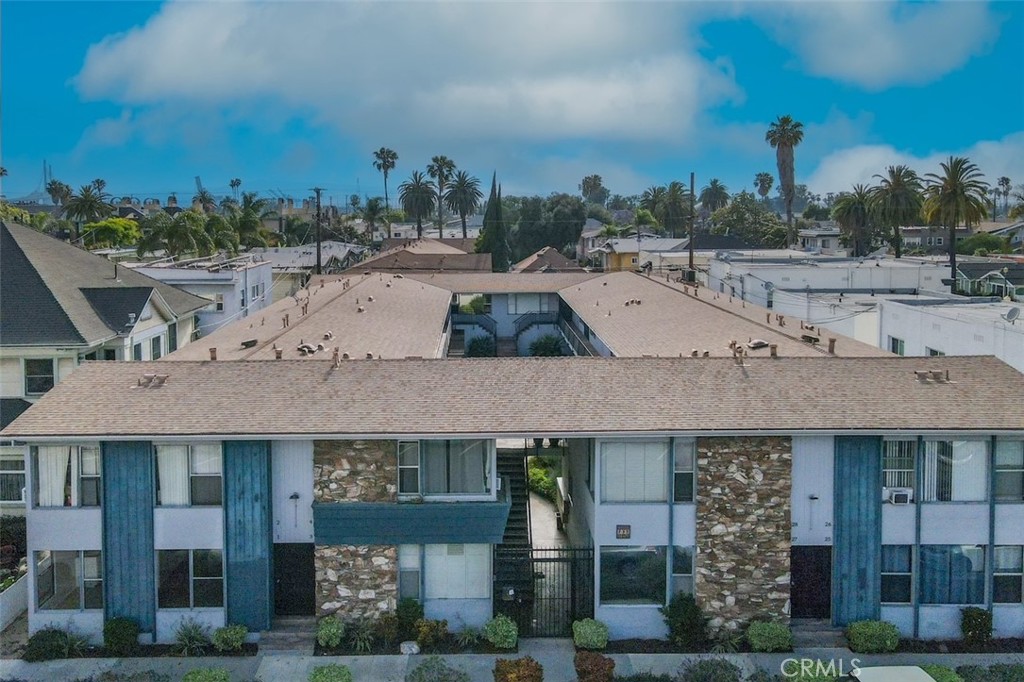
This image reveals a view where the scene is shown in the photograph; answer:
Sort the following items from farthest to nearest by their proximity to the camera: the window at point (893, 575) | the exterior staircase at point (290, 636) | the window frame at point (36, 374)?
the window frame at point (36, 374)
the window at point (893, 575)
the exterior staircase at point (290, 636)

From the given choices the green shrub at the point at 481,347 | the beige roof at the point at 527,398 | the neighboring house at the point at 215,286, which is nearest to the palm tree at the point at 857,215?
the green shrub at the point at 481,347

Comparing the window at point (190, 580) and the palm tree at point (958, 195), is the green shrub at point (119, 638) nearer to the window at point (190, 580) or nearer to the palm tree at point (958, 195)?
the window at point (190, 580)

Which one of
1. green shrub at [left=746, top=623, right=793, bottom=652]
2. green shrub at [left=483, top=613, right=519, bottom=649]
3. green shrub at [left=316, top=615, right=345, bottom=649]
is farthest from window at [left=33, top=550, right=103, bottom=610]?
green shrub at [left=746, top=623, right=793, bottom=652]

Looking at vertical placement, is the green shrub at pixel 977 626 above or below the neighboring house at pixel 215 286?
below

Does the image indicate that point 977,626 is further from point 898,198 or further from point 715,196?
point 715,196

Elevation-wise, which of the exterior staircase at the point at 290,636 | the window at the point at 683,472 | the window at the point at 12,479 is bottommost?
the exterior staircase at the point at 290,636

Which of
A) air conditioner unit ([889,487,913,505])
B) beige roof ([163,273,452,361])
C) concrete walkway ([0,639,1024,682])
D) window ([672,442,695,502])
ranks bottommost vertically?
concrete walkway ([0,639,1024,682])

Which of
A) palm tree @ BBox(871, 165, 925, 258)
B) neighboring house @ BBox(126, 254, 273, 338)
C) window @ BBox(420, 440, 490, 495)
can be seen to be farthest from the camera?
palm tree @ BBox(871, 165, 925, 258)

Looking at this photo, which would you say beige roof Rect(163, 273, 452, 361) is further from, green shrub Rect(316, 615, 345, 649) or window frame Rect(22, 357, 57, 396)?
green shrub Rect(316, 615, 345, 649)

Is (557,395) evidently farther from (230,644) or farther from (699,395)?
(230,644)
